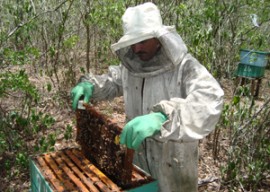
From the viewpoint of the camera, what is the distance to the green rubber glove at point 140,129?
5.11 ft

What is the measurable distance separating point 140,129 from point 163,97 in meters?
0.49

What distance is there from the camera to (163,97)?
1998 millimetres

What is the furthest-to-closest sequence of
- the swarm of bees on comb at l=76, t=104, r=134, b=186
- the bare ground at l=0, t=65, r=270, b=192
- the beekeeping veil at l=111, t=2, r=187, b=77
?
1. the bare ground at l=0, t=65, r=270, b=192
2. the beekeeping veil at l=111, t=2, r=187, b=77
3. the swarm of bees on comb at l=76, t=104, r=134, b=186

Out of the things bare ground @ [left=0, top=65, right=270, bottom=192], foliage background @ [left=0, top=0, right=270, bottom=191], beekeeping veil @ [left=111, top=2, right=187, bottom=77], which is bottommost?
bare ground @ [left=0, top=65, right=270, bottom=192]

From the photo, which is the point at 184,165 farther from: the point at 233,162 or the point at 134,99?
the point at 233,162

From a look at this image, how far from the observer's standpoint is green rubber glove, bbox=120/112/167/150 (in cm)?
156

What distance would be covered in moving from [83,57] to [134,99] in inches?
239

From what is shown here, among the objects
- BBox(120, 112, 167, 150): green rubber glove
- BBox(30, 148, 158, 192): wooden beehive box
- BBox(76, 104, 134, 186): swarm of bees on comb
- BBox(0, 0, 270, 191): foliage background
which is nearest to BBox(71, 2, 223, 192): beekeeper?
BBox(120, 112, 167, 150): green rubber glove

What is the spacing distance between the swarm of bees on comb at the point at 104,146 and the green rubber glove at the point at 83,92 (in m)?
0.07

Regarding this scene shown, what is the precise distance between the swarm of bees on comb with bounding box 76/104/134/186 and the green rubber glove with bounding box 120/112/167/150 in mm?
73

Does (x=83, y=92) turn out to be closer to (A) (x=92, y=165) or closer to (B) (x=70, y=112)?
(A) (x=92, y=165)

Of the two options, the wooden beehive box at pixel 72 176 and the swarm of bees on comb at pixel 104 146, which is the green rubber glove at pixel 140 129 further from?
the wooden beehive box at pixel 72 176

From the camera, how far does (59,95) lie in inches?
203

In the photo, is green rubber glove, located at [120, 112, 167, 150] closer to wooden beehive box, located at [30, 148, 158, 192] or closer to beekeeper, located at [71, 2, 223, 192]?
beekeeper, located at [71, 2, 223, 192]
